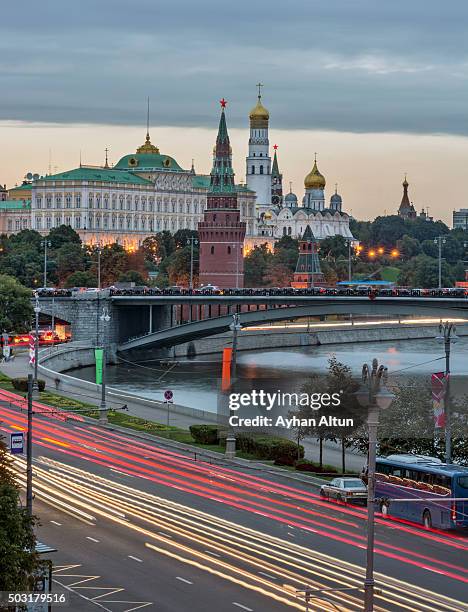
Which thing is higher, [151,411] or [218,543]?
[218,543]

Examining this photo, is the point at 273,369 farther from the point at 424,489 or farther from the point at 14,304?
the point at 424,489

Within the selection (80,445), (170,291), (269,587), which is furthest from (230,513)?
(170,291)

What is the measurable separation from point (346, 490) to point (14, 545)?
812 inches

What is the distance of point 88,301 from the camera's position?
505 feet

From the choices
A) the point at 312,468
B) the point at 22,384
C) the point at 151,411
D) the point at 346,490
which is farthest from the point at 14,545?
the point at 22,384

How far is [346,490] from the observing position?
5428 cm

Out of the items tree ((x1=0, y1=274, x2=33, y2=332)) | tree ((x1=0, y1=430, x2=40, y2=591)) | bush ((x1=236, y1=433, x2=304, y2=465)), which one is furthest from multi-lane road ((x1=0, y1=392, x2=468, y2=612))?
tree ((x1=0, y1=274, x2=33, y2=332))

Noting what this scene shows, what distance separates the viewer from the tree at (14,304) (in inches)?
5827

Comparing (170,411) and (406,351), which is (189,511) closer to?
(170,411)

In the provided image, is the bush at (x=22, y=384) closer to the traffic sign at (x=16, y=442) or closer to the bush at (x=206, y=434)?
the bush at (x=206, y=434)

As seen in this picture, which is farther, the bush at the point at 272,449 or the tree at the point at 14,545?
the bush at the point at 272,449

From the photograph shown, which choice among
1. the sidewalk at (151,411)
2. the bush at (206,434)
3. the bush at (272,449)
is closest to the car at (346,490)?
the bush at (272,449)

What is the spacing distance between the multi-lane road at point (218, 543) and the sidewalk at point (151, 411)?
7.40 m

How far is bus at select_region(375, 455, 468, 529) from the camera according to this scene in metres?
49.7
